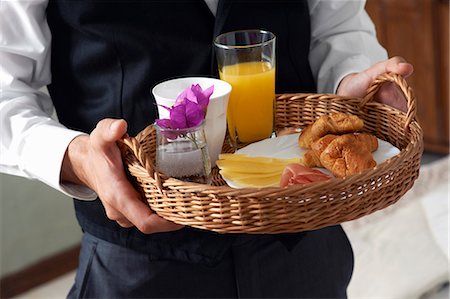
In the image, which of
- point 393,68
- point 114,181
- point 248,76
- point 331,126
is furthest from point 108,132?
point 393,68

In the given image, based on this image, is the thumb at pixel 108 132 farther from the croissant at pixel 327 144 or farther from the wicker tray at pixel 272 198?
the croissant at pixel 327 144

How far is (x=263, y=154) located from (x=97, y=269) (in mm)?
400

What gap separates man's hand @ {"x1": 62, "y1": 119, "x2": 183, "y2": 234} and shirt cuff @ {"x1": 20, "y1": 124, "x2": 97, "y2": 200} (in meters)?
0.06

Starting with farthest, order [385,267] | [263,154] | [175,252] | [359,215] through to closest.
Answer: [385,267]
[175,252]
[263,154]
[359,215]

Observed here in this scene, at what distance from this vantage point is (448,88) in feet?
13.1

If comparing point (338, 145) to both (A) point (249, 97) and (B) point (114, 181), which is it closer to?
(A) point (249, 97)

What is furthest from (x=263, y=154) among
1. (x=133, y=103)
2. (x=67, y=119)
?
(x=67, y=119)

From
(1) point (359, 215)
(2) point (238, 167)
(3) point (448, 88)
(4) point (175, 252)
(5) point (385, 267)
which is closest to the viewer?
(1) point (359, 215)

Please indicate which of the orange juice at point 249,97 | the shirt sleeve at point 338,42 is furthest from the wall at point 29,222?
the orange juice at point 249,97

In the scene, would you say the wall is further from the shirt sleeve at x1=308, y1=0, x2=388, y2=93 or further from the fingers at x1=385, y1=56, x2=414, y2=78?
the fingers at x1=385, y1=56, x2=414, y2=78

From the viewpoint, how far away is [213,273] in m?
1.45

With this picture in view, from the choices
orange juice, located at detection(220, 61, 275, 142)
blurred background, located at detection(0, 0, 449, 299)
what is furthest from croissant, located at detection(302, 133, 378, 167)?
blurred background, located at detection(0, 0, 449, 299)

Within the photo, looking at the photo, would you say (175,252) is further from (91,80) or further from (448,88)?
(448,88)

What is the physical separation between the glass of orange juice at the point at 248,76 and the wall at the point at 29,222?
196 cm
